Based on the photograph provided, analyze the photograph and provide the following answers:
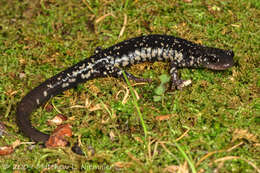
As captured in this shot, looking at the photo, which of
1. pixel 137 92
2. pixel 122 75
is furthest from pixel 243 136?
pixel 122 75

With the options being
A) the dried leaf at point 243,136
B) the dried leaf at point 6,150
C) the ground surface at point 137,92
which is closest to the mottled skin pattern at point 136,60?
the ground surface at point 137,92

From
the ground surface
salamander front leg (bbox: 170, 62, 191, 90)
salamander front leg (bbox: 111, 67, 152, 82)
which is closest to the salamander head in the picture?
the ground surface

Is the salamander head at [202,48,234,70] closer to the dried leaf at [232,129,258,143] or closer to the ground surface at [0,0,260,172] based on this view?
the ground surface at [0,0,260,172]

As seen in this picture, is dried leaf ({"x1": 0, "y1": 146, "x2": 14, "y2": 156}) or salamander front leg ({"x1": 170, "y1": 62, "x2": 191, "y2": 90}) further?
salamander front leg ({"x1": 170, "y1": 62, "x2": 191, "y2": 90})

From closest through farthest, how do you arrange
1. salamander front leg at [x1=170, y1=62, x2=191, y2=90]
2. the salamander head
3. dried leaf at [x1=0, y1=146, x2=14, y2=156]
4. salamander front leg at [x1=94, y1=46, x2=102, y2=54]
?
dried leaf at [x1=0, y1=146, x2=14, y2=156] → salamander front leg at [x1=170, y1=62, x2=191, y2=90] → the salamander head → salamander front leg at [x1=94, y1=46, x2=102, y2=54]

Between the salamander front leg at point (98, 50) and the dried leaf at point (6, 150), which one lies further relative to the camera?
the salamander front leg at point (98, 50)

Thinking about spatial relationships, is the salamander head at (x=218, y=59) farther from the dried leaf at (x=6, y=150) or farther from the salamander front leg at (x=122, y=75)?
the dried leaf at (x=6, y=150)

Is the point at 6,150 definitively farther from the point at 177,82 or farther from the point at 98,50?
the point at 177,82

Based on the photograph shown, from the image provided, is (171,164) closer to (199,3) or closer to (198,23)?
(198,23)
